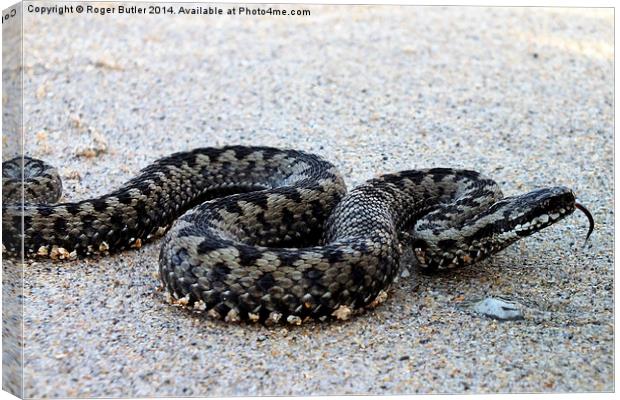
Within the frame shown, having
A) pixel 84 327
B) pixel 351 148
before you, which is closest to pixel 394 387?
pixel 84 327

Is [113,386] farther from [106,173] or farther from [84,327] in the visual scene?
[106,173]

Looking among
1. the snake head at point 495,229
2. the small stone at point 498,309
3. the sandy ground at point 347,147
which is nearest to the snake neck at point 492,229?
the snake head at point 495,229

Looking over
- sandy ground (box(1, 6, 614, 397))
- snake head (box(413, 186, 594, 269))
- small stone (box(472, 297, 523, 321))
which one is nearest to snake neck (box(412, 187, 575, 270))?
snake head (box(413, 186, 594, 269))

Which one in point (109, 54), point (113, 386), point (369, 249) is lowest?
point (113, 386)

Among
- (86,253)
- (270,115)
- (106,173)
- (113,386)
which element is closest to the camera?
(113,386)

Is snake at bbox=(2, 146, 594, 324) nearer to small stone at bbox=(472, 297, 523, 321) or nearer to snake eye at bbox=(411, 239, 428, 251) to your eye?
snake eye at bbox=(411, 239, 428, 251)

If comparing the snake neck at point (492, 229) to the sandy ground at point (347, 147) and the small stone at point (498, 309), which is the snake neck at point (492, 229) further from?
the small stone at point (498, 309)
